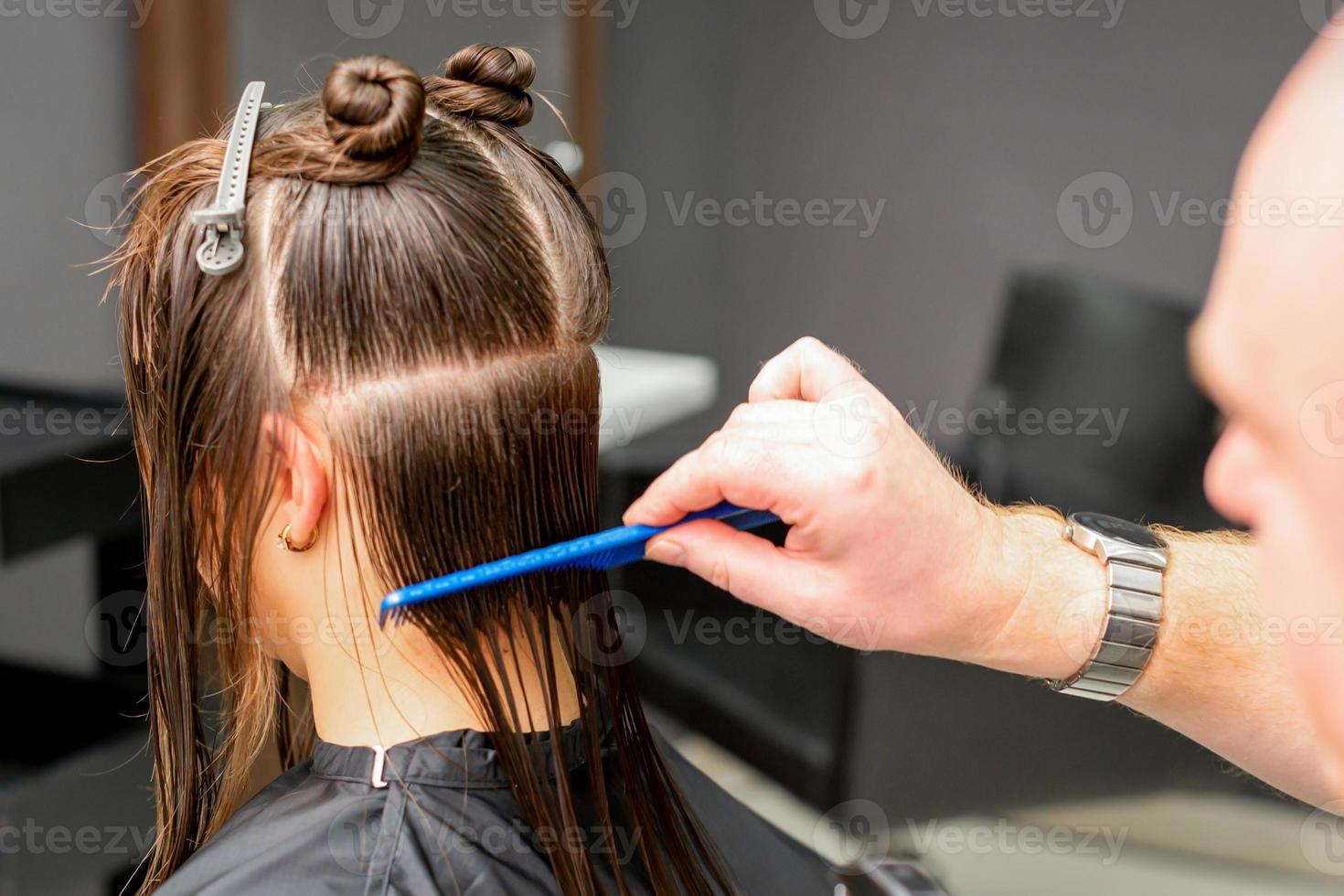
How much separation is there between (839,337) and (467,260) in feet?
4.87

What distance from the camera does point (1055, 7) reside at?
79.4 inches

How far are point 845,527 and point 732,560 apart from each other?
11 cm

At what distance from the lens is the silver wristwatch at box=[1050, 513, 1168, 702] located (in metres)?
1.12

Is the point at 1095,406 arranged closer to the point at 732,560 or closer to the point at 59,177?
the point at 732,560

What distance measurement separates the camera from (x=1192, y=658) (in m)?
1.14

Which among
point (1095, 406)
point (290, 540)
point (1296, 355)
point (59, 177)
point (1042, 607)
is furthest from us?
point (1095, 406)

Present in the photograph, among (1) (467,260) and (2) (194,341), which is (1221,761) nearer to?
(1) (467,260)

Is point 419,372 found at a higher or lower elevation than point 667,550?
higher

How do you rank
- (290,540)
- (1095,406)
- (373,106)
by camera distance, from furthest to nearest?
1. (1095,406)
2. (290,540)
3. (373,106)

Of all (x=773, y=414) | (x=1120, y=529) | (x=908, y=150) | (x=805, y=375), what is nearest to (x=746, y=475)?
(x=773, y=414)

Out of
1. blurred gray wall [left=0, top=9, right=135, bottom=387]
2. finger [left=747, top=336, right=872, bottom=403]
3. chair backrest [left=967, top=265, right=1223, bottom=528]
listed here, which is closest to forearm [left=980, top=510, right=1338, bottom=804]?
finger [left=747, top=336, right=872, bottom=403]

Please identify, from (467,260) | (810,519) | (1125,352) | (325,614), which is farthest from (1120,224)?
(325,614)

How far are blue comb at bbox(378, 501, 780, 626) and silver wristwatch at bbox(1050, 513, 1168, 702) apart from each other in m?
0.43

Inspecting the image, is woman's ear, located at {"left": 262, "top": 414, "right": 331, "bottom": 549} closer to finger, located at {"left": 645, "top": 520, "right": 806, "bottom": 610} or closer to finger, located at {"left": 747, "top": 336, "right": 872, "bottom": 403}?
finger, located at {"left": 645, "top": 520, "right": 806, "bottom": 610}
